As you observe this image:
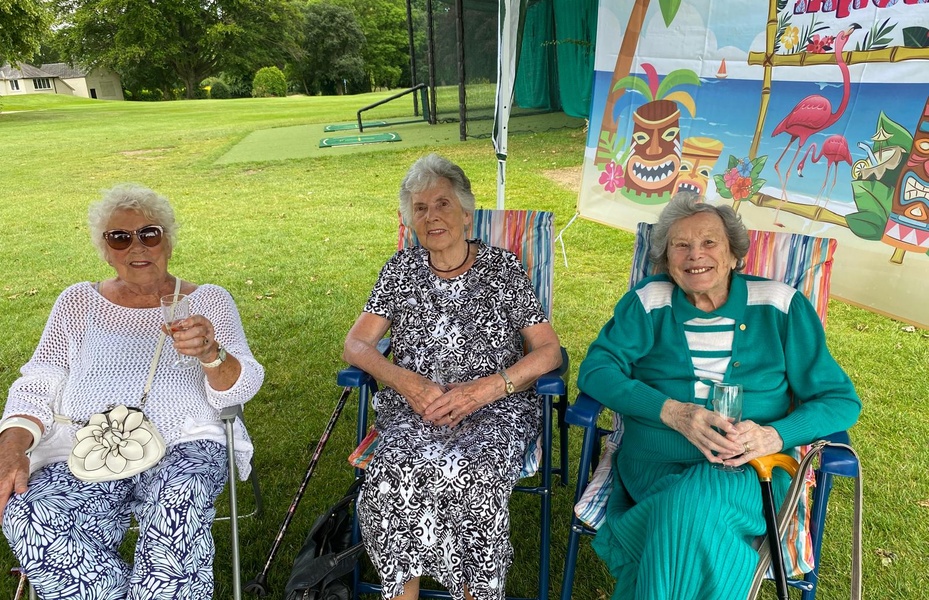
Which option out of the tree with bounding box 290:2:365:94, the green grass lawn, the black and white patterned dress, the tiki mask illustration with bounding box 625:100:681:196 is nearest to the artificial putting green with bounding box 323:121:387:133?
the green grass lawn

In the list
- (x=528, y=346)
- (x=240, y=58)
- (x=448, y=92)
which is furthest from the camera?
(x=240, y=58)

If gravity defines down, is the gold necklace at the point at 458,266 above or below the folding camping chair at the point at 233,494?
above

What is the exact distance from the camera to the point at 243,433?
2.33m

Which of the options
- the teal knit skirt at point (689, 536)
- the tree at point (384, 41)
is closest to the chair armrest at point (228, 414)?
the teal knit skirt at point (689, 536)

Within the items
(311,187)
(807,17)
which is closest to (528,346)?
(807,17)

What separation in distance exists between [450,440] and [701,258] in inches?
39.8

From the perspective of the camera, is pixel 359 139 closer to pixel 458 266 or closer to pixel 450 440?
pixel 458 266

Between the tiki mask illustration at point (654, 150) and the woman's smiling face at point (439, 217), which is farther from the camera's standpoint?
the tiki mask illustration at point (654, 150)

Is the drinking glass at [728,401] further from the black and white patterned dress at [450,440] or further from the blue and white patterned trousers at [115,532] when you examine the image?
the blue and white patterned trousers at [115,532]

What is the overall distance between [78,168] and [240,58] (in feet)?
87.1

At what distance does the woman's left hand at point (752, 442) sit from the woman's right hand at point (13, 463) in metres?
1.98

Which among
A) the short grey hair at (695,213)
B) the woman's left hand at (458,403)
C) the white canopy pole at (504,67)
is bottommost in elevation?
the woman's left hand at (458,403)

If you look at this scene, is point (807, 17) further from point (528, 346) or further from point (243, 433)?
point (243, 433)

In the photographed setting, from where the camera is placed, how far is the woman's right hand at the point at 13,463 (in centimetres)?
189
